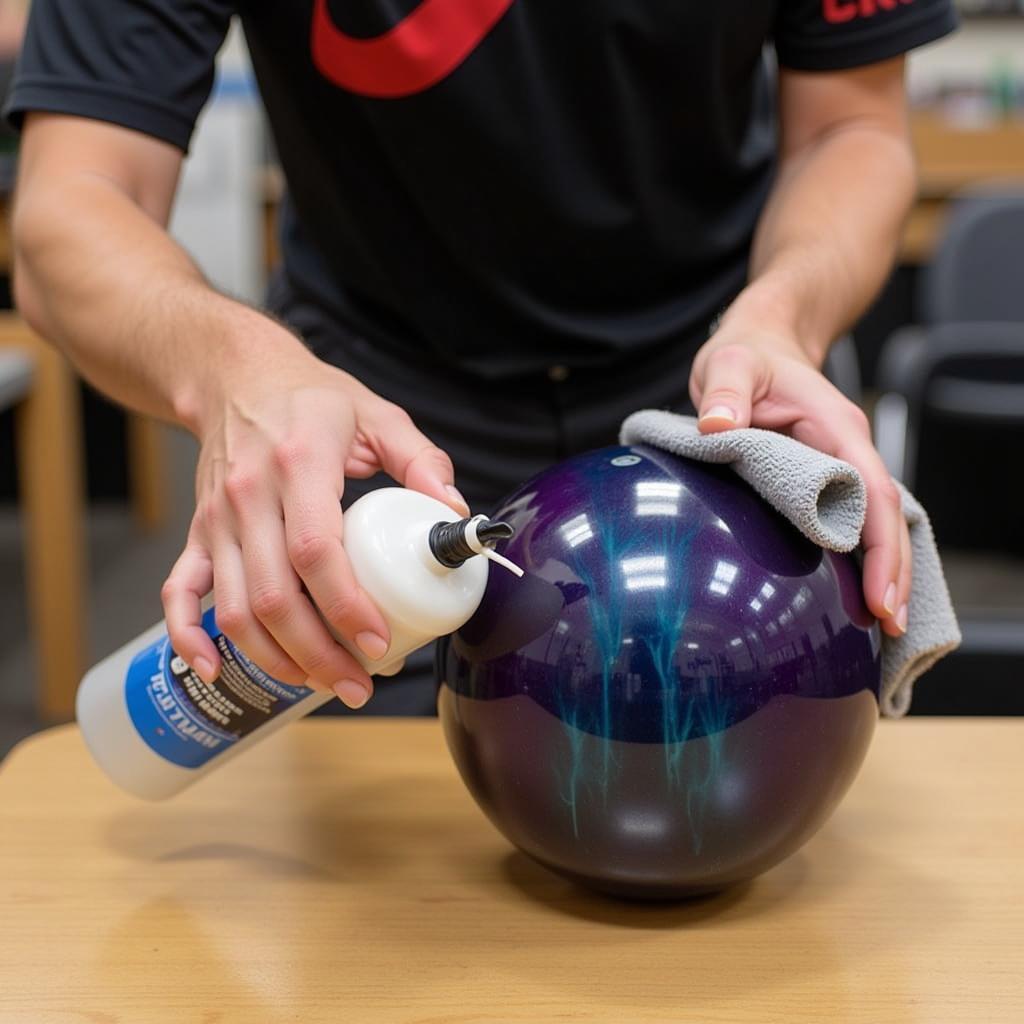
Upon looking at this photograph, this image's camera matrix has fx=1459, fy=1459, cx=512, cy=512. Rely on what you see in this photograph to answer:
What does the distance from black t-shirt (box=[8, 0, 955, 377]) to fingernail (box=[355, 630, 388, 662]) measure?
1.74 feet

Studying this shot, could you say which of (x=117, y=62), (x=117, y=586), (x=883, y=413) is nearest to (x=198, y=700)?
(x=117, y=62)

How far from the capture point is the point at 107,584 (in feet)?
11.9

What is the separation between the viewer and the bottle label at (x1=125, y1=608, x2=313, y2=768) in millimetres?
790

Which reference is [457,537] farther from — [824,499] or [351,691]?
[824,499]

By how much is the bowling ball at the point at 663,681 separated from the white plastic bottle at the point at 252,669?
44 millimetres

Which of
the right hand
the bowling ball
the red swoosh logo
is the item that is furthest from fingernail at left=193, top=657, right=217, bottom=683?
the red swoosh logo

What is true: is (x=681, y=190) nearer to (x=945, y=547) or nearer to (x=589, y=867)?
(x=589, y=867)

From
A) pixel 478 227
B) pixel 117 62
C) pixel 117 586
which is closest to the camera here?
pixel 117 62

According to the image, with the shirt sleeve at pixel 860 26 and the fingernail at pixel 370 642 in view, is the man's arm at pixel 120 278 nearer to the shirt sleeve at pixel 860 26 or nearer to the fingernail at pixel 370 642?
the fingernail at pixel 370 642

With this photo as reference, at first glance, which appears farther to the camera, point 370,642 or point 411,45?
point 411,45

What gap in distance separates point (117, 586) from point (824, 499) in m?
3.05

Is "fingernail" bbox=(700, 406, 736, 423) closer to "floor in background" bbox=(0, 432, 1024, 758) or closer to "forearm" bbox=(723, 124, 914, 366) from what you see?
"forearm" bbox=(723, 124, 914, 366)

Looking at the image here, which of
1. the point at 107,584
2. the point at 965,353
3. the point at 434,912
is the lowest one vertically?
the point at 107,584

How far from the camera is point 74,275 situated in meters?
1.00
